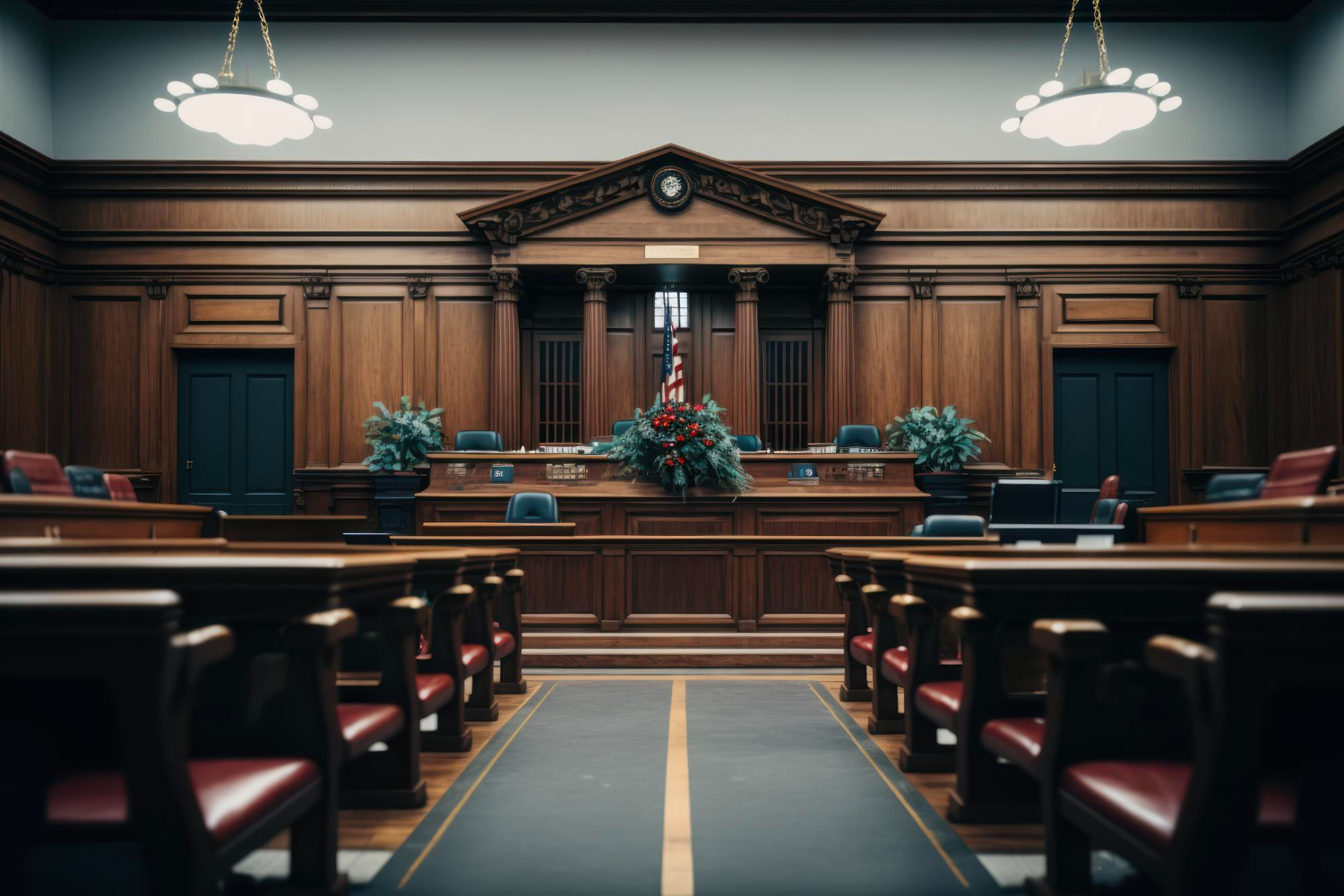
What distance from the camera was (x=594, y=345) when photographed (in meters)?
9.56

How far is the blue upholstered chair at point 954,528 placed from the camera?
489 cm

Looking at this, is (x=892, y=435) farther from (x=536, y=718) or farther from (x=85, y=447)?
(x=85, y=447)

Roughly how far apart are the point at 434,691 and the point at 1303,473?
3.33m

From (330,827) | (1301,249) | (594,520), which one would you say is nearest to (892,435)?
(594,520)

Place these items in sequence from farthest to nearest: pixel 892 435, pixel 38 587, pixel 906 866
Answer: pixel 892 435
pixel 906 866
pixel 38 587

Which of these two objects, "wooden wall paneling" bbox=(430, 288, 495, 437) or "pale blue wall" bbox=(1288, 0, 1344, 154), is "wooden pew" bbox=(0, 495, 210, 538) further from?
"pale blue wall" bbox=(1288, 0, 1344, 154)

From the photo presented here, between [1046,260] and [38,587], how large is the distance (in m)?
10.2

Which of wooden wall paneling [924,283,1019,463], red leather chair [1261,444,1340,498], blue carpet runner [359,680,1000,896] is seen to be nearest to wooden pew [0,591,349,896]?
blue carpet runner [359,680,1000,896]

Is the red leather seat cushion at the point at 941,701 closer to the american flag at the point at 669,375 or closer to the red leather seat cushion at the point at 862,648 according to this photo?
the red leather seat cushion at the point at 862,648

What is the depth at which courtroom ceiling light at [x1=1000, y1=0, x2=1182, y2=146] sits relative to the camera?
7367mm

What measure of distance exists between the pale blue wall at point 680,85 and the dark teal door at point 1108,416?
233cm

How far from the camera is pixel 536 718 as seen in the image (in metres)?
4.02

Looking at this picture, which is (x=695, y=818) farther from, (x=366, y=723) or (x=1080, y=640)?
(x=1080, y=640)

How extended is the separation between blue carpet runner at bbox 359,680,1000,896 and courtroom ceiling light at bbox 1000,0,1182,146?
5.90 m
